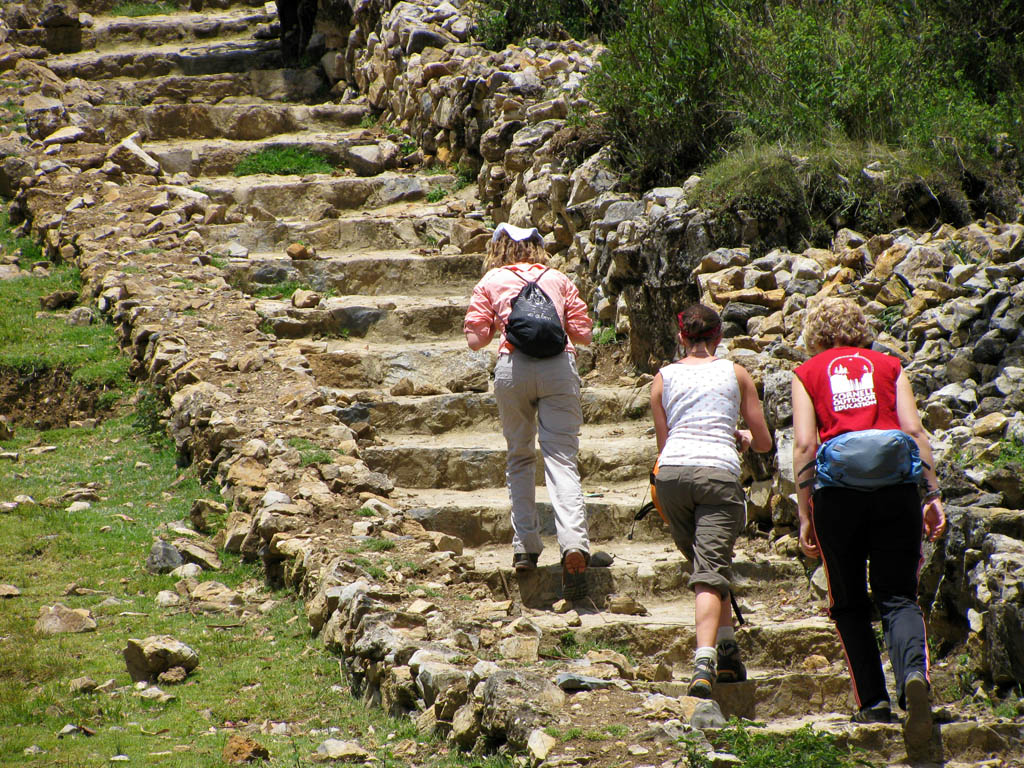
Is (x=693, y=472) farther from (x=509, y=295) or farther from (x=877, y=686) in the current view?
(x=509, y=295)

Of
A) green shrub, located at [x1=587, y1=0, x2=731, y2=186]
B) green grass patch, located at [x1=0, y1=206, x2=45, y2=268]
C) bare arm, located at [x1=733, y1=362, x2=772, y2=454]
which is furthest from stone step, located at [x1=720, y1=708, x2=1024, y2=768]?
green grass patch, located at [x1=0, y1=206, x2=45, y2=268]

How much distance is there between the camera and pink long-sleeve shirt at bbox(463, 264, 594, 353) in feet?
16.5

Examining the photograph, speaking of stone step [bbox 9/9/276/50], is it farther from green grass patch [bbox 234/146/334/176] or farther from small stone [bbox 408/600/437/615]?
small stone [bbox 408/600/437/615]

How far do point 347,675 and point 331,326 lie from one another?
159 inches

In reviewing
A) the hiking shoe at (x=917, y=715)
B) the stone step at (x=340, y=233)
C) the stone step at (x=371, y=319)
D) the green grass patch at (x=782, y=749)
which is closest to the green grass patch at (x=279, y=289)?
the stone step at (x=371, y=319)

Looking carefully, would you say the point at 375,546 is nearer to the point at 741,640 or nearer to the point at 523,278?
the point at 523,278

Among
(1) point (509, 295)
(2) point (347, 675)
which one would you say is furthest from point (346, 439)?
(2) point (347, 675)

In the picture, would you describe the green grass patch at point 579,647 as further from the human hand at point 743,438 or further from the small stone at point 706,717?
the human hand at point 743,438

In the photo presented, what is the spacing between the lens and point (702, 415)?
3.99 metres

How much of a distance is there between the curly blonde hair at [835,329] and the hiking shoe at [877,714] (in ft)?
4.22

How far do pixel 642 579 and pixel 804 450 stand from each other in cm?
174

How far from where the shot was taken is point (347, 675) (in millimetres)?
4246

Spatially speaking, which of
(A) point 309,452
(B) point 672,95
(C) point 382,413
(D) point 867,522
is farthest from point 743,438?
(B) point 672,95

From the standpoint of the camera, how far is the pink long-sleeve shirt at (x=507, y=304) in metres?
5.03
